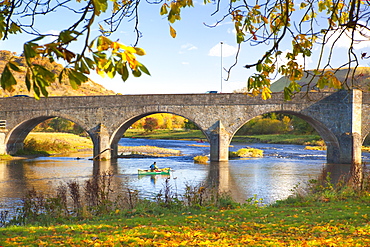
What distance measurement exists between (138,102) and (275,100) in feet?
34.7

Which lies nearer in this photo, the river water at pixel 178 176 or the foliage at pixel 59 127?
the river water at pixel 178 176

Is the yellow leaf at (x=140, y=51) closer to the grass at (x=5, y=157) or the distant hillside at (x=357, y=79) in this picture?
the distant hillside at (x=357, y=79)

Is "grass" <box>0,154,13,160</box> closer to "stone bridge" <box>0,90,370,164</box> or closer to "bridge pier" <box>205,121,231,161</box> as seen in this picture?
"stone bridge" <box>0,90,370,164</box>

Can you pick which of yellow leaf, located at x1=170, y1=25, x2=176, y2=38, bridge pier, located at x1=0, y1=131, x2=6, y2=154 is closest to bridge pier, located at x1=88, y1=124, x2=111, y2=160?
bridge pier, located at x1=0, y1=131, x2=6, y2=154

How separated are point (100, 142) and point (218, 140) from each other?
9.23 metres

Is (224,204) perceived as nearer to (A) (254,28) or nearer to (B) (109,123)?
(A) (254,28)

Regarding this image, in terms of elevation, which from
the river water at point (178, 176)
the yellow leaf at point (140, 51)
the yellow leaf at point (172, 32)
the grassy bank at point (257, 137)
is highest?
the yellow leaf at point (172, 32)

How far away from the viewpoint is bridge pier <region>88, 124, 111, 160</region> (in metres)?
32.1

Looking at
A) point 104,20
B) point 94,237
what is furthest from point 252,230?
point 104,20

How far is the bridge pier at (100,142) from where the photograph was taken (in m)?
32.1

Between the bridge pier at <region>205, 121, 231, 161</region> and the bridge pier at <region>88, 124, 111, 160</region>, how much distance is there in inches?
312

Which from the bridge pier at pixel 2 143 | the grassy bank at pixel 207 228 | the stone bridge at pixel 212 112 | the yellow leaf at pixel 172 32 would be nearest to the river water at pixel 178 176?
the stone bridge at pixel 212 112

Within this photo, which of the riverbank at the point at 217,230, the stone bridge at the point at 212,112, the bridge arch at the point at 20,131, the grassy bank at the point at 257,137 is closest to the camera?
the riverbank at the point at 217,230

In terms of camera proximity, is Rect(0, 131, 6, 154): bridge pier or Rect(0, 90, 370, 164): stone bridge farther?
Rect(0, 131, 6, 154): bridge pier
